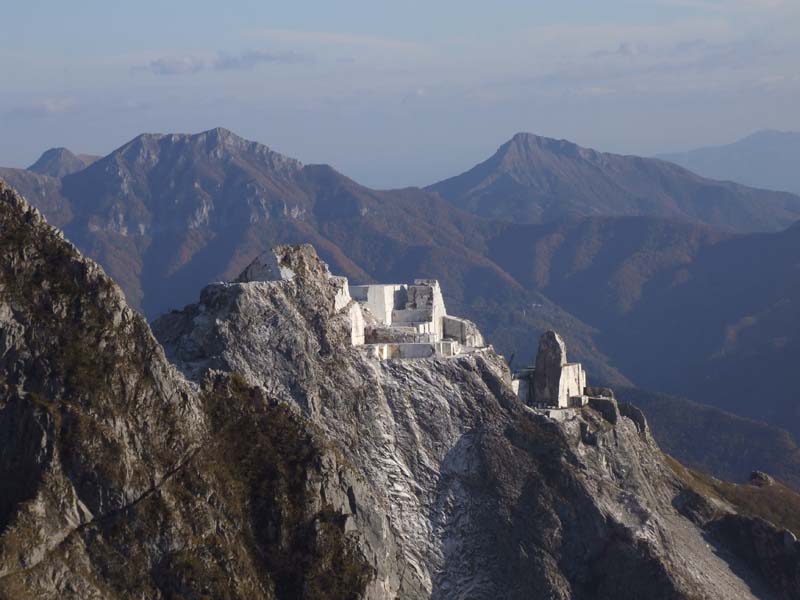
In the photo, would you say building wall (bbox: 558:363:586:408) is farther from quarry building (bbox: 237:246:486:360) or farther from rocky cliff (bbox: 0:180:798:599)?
quarry building (bbox: 237:246:486:360)

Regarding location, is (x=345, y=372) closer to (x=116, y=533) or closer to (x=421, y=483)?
(x=421, y=483)

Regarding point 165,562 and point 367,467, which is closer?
point 165,562

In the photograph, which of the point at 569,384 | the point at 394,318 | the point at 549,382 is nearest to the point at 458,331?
the point at 394,318

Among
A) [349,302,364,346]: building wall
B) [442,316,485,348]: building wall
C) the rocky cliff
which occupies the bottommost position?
the rocky cliff

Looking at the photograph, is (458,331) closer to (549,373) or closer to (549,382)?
(549,373)

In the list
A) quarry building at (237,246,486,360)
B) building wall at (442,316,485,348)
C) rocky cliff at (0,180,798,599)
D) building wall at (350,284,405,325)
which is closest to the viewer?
rocky cliff at (0,180,798,599)

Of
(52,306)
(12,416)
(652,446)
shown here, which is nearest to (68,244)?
(52,306)

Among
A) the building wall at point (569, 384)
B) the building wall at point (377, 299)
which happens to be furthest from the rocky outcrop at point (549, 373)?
the building wall at point (377, 299)

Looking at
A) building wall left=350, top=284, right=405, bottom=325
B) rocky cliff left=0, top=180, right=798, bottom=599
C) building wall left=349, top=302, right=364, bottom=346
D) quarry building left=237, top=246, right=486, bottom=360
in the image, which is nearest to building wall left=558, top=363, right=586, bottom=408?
rocky cliff left=0, top=180, right=798, bottom=599
